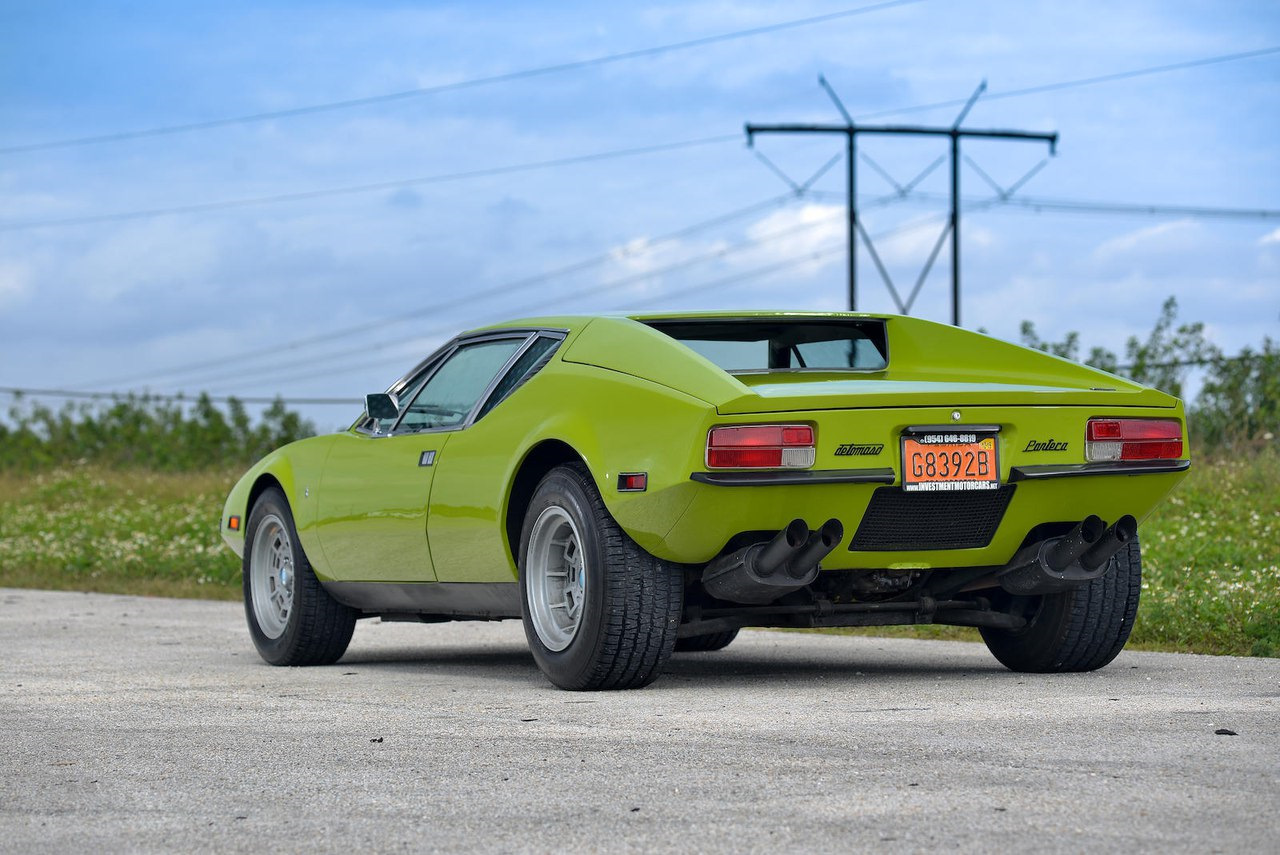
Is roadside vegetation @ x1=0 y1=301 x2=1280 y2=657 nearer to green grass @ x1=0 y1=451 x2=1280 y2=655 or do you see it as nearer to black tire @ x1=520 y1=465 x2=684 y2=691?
green grass @ x1=0 y1=451 x2=1280 y2=655

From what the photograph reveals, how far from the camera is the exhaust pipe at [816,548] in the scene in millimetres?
5945

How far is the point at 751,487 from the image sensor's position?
5816 millimetres

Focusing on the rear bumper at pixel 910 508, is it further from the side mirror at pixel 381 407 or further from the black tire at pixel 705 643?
the black tire at pixel 705 643

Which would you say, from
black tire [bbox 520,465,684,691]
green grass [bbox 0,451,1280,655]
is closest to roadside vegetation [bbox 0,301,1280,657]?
green grass [bbox 0,451,1280,655]

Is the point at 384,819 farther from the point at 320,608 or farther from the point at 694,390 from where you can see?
the point at 320,608

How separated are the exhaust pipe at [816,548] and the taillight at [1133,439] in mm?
981

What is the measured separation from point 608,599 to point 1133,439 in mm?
1974

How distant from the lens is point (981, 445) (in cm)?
610

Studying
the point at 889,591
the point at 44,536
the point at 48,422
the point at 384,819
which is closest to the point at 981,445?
the point at 889,591

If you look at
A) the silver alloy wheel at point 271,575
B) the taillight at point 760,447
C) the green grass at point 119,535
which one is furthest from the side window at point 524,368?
the green grass at point 119,535

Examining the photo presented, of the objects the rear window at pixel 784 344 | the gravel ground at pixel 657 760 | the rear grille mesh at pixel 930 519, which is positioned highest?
the rear window at pixel 784 344

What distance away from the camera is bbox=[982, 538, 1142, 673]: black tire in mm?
6891

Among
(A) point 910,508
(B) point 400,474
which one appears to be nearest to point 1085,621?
(A) point 910,508

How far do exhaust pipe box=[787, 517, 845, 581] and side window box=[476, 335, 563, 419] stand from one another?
1409mm
